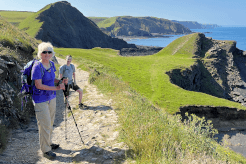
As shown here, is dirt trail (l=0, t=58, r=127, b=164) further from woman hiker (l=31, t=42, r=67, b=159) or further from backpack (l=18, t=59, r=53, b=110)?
backpack (l=18, t=59, r=53, b=110)

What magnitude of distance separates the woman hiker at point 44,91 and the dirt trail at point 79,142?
0.73 metres

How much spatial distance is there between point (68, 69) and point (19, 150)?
4.73m

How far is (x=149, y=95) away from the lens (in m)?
31.5

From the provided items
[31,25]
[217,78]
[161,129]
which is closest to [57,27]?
[31,25]

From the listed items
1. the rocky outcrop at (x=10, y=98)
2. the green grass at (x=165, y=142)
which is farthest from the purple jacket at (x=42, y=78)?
the green grass at (x=165, y=142)

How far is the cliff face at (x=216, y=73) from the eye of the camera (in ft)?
167

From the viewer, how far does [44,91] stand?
15.7 ft

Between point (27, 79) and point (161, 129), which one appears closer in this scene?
point (27, 79)

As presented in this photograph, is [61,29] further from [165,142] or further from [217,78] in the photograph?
[165,142]

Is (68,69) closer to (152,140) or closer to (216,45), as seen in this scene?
(152,140)

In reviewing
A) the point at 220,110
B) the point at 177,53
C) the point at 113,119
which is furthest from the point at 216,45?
the point at 113,119

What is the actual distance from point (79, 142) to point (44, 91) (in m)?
2.74

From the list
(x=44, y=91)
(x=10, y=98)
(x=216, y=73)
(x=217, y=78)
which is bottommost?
(x=217, y=78)

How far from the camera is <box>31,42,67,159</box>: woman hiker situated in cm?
453
